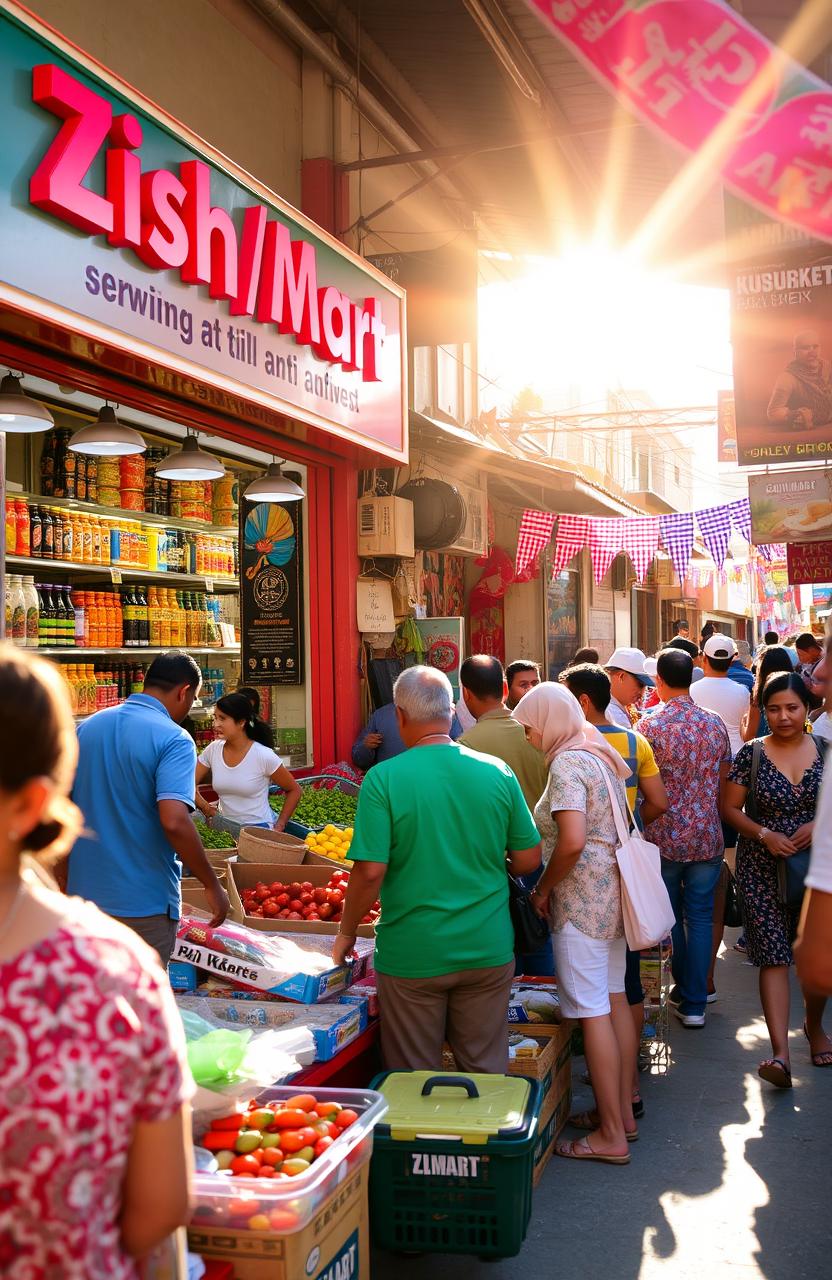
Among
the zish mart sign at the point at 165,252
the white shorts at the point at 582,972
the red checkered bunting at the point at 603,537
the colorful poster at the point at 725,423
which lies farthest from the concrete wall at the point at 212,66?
the colorful poster at the point at 725,423

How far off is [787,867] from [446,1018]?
2.10 m

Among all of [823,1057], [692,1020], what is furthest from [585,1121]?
[692,1020]

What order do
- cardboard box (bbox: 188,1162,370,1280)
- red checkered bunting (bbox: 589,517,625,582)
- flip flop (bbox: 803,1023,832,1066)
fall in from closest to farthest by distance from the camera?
cardboard box (bbox: 188,1162,370,1280) → flip flop (bbox: 803,1023,832,1066) → red checkered bunting (bbox: 589,517,625,582)

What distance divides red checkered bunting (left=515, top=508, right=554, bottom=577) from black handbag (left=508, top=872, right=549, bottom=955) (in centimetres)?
911

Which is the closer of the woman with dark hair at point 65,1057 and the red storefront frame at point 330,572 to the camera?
the woman with dark hair at point 65,1057

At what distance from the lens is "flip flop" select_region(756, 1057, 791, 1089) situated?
5539 millimetres

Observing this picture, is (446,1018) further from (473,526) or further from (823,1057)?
(473,526)

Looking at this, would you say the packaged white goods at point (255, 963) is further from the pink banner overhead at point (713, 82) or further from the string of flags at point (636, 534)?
the string of flags at point (636, 534)

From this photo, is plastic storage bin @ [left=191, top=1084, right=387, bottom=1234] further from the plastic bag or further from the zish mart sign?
the zish mart sign

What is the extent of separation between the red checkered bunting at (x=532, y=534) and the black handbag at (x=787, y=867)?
7.95m

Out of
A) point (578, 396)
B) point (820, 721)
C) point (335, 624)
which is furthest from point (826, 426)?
point (578, 396)

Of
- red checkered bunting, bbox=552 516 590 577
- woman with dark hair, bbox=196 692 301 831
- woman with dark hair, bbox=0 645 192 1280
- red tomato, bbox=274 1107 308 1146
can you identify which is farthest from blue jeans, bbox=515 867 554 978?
red checkered bunting, bbox=552 516 590 577

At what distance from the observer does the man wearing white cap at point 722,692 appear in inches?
340

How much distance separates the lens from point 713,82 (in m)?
3.73
